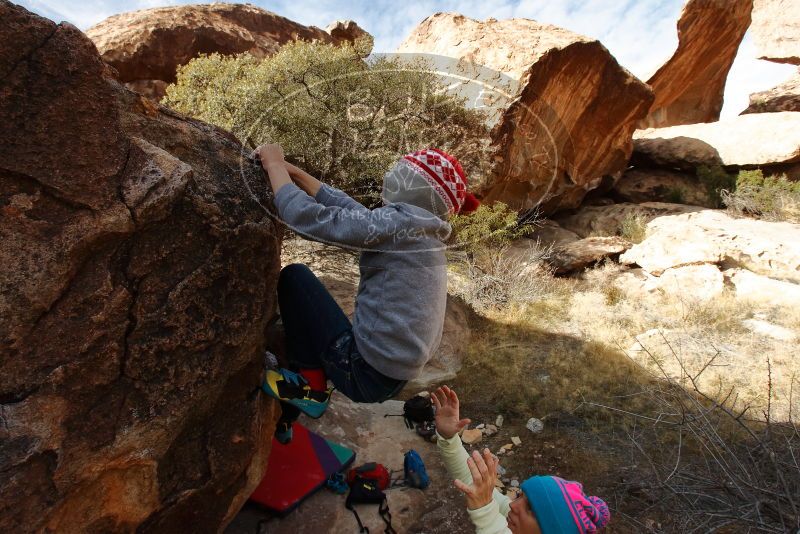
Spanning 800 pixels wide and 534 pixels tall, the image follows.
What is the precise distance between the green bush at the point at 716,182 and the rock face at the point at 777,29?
20.1 ft

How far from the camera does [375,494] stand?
9.07 ft

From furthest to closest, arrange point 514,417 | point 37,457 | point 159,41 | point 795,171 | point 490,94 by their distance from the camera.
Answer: point 795,171 → point 159,41 → point 490,94 → point 514,417 → point 37,457

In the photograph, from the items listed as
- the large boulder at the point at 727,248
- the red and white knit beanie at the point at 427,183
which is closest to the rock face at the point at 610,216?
the large boulder at the point at 727,248

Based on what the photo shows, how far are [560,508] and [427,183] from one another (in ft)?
4.11

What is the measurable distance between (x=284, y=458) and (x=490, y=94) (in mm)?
7374

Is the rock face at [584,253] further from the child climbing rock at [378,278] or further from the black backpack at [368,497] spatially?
the child climbing rock at [378,278]

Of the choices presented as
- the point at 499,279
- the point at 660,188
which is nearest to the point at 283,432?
the point at 499,279

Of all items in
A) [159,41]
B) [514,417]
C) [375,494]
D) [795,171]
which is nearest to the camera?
[375,494]

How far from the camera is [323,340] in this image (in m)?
2.07

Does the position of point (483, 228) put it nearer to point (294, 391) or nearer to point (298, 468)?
point (298, 468)

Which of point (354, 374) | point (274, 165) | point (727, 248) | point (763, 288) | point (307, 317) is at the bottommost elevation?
point (763, 288)

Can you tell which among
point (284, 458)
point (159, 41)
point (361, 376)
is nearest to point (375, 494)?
point (284, 458)

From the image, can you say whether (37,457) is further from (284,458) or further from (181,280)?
(284,458)

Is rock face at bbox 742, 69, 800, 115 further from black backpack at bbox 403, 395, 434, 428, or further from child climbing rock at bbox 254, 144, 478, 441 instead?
child climbing rock at bbox 254, 144, 478, 441
